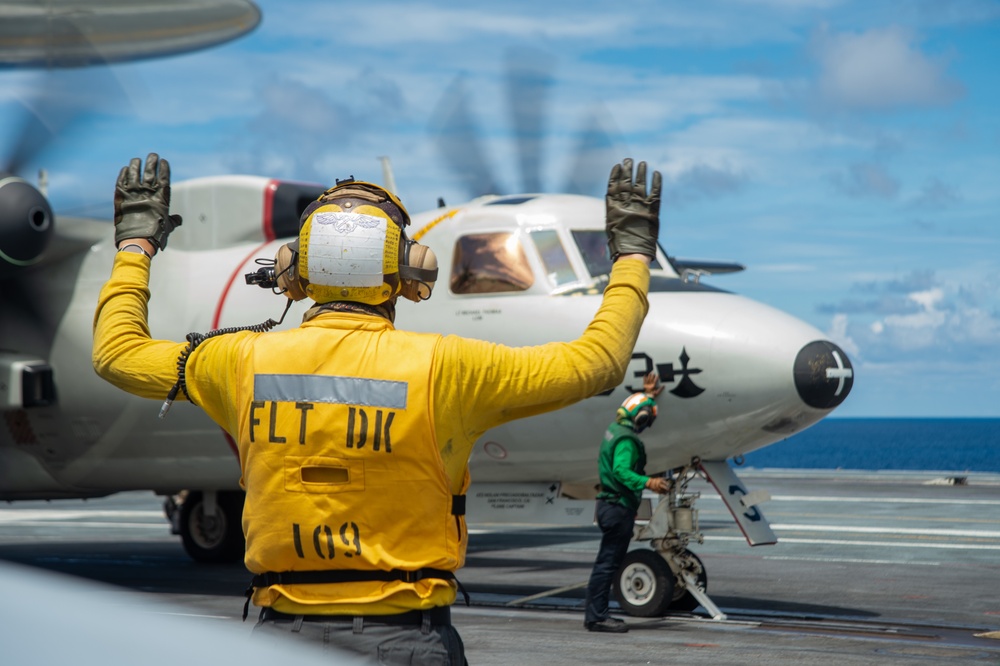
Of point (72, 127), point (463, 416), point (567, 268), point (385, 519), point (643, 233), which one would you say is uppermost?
point (72, 127)

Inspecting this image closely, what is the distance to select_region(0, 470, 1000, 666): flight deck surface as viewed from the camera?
903cm

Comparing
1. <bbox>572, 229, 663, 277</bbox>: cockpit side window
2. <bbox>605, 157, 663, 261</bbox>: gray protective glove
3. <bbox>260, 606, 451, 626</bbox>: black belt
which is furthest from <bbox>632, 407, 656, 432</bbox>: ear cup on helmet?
<bbox>260, 606, 451, 626</bbox>: black belt

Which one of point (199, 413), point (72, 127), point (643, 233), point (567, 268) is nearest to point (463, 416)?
point (643, 233)

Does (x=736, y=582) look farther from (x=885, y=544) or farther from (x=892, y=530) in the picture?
(x=892, y=530)

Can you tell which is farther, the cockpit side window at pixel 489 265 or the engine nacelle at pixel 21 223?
the engine nacelle at pixel 21 223

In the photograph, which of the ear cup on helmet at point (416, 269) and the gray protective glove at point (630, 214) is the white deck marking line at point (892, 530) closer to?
the gray protective glove at point (630, 214)

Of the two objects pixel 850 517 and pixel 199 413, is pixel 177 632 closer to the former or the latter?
pixel 199 413

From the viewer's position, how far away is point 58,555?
17.9 metres

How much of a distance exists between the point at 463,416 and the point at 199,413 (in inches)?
372

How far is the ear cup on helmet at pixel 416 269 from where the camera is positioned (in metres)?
3.29

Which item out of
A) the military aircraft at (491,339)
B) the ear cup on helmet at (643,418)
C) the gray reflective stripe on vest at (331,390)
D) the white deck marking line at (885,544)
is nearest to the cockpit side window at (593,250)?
the military aircraft at (491,339)

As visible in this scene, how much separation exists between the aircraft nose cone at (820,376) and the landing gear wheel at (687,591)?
1.78 metres

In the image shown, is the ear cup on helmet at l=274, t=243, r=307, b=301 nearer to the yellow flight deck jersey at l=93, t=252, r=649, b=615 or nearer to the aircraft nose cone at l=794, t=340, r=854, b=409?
the yellow flight deck jersey at l=93, t=252, r=649, b=615

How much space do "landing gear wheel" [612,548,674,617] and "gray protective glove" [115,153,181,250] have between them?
290 inches
